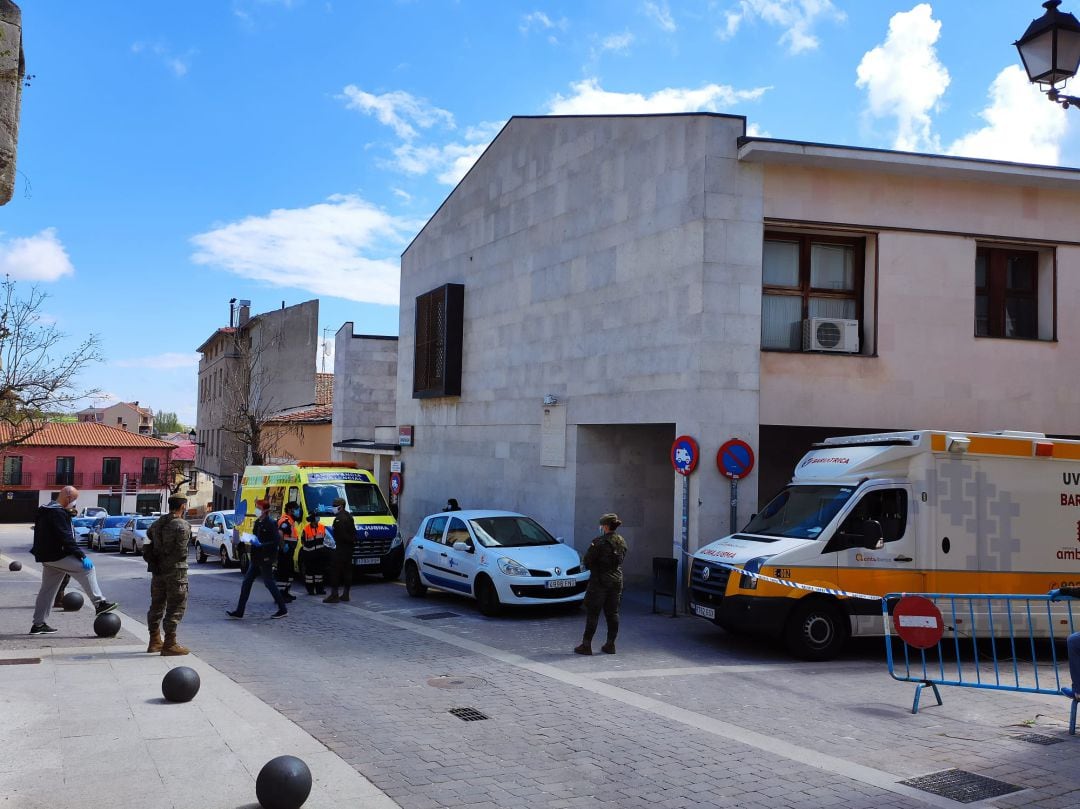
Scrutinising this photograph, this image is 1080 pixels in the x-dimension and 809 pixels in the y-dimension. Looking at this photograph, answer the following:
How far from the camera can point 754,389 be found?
1482 centimetres

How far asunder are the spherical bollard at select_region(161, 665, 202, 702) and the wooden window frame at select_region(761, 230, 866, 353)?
11.0 meters

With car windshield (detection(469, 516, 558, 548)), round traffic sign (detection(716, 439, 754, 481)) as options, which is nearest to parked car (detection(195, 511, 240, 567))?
car windshield (detection(469, 516, 558, 548))

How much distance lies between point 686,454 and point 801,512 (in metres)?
3.07

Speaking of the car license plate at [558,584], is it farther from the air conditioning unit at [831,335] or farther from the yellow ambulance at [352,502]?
the yellow ambulance at [352,502]

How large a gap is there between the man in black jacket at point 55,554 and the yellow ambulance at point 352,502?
6.81m

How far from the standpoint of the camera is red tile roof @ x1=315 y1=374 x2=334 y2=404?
44344 mm

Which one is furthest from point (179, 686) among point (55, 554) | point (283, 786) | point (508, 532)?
point (508, 532)

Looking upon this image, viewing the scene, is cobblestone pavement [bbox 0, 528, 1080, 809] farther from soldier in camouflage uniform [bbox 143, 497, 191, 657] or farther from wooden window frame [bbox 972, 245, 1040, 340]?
wooden window frame [bbox 972, 245, 1040, 340]

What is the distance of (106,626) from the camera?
1078cm

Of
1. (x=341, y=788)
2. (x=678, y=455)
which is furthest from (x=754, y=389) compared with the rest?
(x=341, y=788)

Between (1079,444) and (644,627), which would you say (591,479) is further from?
(1079,444)

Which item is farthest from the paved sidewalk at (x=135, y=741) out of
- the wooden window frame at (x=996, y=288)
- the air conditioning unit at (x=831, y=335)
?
the wooden window frame at (x=996, y=288)

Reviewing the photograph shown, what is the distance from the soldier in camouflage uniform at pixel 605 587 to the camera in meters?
10.9

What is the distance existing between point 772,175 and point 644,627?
25.7 feet
